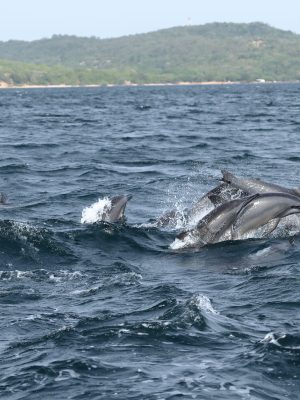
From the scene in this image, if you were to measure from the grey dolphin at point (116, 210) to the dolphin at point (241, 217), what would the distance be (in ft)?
10.5

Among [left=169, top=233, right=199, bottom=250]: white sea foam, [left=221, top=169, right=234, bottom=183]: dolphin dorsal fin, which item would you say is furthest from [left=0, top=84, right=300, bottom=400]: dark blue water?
[left=221, top=169, right=234, bottom=183]: dolphin dorsal fin

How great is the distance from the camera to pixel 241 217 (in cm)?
2008

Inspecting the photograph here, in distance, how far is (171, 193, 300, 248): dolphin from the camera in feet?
65.6

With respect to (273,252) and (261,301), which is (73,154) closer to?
(273,252)

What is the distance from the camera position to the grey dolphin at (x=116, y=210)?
23266mm

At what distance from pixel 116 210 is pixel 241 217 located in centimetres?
439

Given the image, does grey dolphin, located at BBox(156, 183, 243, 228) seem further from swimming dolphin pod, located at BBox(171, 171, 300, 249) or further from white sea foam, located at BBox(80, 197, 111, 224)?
white sea foam, located at BBox(80, 197, 111, 224)

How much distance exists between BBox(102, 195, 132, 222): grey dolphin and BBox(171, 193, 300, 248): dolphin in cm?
321

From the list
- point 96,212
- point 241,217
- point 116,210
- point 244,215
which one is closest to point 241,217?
point 241,217

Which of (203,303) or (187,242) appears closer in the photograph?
(203,303)

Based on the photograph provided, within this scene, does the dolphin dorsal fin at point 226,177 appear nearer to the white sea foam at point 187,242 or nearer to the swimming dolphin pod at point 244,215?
the swimming dolphin pod at point 244,215

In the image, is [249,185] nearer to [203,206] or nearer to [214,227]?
[214,227]

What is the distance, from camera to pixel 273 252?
64.9ft

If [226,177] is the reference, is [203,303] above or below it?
below
